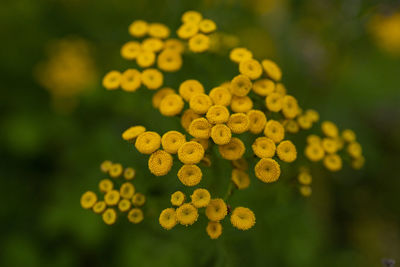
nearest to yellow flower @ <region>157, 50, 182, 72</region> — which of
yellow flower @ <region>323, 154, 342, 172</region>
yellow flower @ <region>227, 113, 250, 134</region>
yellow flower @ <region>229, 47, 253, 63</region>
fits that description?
yellow flower @ <region>229, 47, 253, 63</region>

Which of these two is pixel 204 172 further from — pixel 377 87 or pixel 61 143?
pixel 377 87

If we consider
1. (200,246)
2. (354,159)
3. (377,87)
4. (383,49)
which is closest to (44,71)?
(200,246)

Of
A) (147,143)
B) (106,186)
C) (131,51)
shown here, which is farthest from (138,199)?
(131,51)

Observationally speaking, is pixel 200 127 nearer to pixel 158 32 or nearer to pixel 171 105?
pixel 171 105

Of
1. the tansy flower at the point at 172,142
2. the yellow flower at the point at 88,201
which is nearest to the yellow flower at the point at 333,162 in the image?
the tansy flower at the point at 172,142

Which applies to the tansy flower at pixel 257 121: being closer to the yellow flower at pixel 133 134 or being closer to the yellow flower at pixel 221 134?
the yellow flower at pixel 221 134

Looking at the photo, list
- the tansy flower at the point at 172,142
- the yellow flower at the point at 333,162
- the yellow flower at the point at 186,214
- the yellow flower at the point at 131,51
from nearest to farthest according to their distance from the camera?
the yellow flower at the point at 186,214, the tansy flower at the point at 172,142, the yellow flower at the point at 333,162, the yellow flower at the point at 131,51
